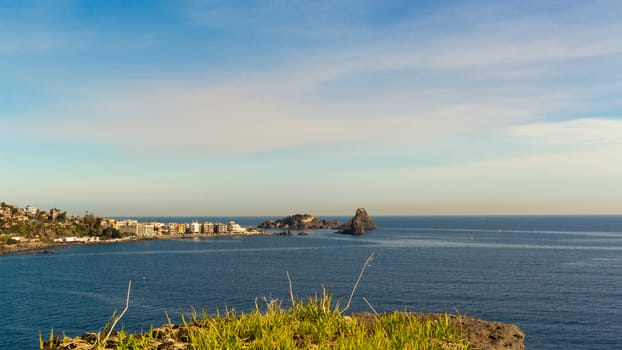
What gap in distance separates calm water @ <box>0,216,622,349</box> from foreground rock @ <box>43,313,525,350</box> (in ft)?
56.6

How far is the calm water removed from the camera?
58.4m

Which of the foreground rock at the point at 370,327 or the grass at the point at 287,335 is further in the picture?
the foreground rock at the point at 370,327

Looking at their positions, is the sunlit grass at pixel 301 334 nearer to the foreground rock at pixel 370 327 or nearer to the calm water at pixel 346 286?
the foreground rock at pixel 370 327

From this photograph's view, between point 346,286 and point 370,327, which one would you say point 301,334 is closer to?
point 370,327

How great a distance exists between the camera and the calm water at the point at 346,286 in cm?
5844

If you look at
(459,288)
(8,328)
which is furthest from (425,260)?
(8,328)

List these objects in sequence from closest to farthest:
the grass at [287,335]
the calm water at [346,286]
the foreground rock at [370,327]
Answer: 1. the grass at [287,335]
2. the foreground rock at [370,327]
3. the calm water at [346,286]

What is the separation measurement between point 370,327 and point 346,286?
74509mm

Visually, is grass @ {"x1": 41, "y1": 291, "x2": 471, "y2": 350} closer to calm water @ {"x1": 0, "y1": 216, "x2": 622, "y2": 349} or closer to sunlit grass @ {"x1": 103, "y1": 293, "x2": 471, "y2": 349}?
sunlit grass @ {"x1": 103, "y1": 293, "x2": 471, "y2": 349}

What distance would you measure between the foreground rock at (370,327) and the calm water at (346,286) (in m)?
17.2

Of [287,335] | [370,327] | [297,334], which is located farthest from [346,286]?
[287,335]

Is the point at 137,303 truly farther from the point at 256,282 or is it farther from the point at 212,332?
the point at 212,332

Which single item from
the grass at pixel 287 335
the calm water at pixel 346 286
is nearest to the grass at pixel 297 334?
→ the grass at pixel 287 335

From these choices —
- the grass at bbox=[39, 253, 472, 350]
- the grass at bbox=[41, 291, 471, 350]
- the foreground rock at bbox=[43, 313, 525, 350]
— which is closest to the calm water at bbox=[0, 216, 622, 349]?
the foreground rock at bbox=[43, 313, 525, 350]
